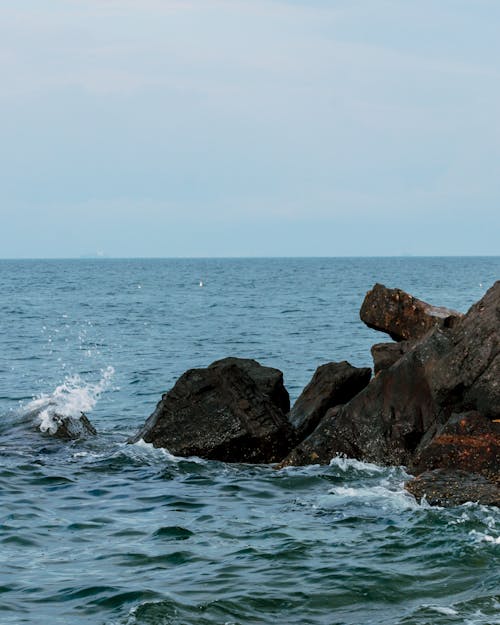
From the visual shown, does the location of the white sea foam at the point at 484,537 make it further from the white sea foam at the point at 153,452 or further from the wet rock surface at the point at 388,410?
the white sea foam at the point at 153,452

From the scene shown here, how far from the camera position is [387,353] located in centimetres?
2000

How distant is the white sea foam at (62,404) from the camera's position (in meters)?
21.4

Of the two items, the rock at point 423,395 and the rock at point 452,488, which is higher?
the rock at point 423,395

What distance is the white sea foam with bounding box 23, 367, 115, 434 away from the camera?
21438 mm

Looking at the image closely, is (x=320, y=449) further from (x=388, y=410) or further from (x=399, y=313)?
(x=399, y=313)

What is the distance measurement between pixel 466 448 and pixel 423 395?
2646 millimetres

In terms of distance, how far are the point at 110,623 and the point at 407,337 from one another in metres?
12.7

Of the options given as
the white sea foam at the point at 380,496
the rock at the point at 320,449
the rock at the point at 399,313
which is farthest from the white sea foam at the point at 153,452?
the rock at the point at 399,313

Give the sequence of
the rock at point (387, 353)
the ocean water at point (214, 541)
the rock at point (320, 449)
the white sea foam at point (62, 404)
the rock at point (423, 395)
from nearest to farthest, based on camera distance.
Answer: the ocean water at point (214, 541) < the rock at point (423, 395) < the rock at point (320, 449) < the rock at point (387, 353) < the white sea foam at point (62, 404)

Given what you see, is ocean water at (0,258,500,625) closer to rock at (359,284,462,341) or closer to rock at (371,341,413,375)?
rock at (371,341,413,375)

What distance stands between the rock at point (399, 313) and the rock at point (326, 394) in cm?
157

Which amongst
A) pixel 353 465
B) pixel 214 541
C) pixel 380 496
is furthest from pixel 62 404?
pixel 214 541

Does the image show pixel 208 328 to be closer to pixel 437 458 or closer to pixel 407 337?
pixel 407 337

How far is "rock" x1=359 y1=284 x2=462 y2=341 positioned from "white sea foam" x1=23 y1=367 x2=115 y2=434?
25.3 ft
